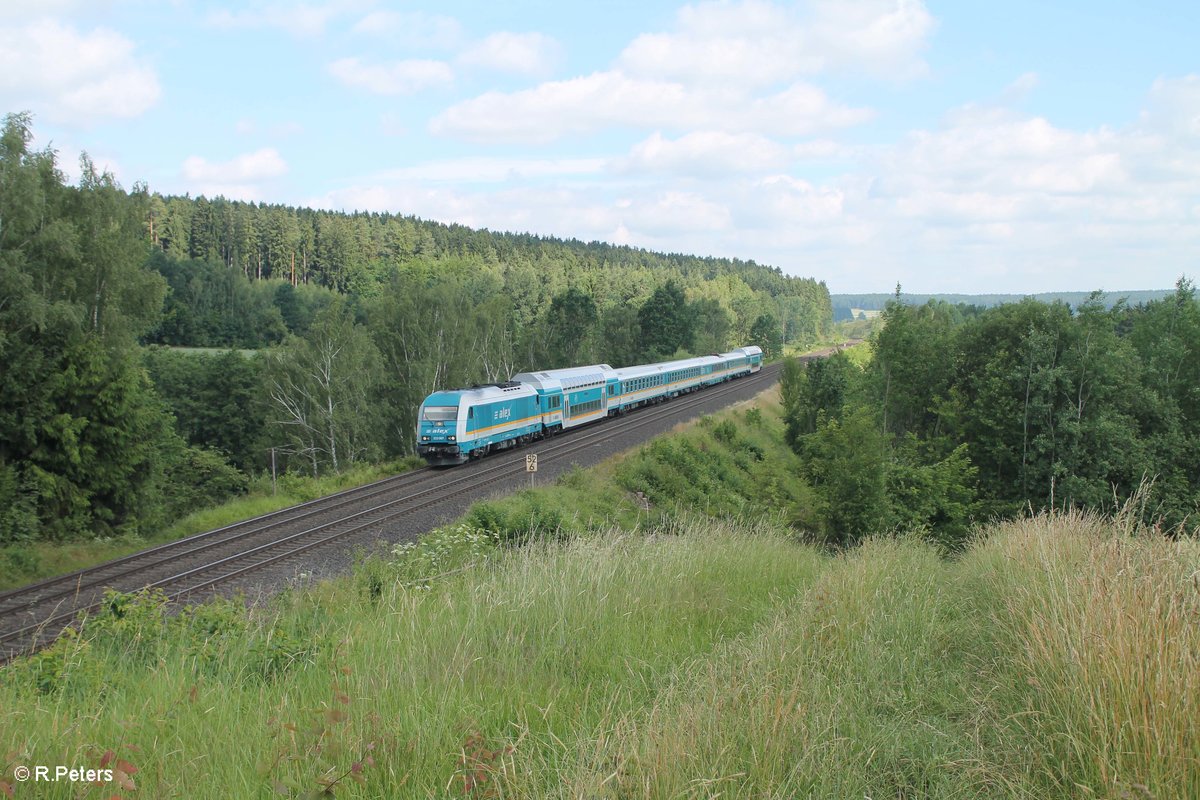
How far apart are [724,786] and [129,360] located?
30.0 m

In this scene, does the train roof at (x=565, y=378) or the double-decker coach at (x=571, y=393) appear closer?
the train roof at (x=565, y=378)

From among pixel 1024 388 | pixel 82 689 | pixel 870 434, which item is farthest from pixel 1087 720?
pixel 1024 388

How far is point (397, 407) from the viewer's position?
170 feet

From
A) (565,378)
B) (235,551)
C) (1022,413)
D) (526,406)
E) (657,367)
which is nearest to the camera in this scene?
(235,551)

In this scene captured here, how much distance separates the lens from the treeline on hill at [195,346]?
24.9 metres

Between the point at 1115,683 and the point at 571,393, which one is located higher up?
the point at 1115,683

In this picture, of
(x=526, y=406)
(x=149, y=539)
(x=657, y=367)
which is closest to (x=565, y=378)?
(x=526, y=406)

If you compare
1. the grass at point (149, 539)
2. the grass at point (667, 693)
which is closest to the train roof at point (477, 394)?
the grass at point (149, 539)

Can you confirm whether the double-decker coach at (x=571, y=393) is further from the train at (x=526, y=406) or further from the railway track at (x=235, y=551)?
the railway track at (x=235, y=551)

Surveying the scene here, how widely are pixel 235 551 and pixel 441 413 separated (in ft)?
36.1

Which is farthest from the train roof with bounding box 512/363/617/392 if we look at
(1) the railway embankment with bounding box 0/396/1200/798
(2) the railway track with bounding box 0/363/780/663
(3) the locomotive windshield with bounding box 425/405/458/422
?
(1) the railway embankment with bounding box 0/396/1200/798

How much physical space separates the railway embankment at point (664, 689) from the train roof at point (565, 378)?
2608cm

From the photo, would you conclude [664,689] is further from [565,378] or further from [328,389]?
[328,389]

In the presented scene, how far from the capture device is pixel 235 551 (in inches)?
645
